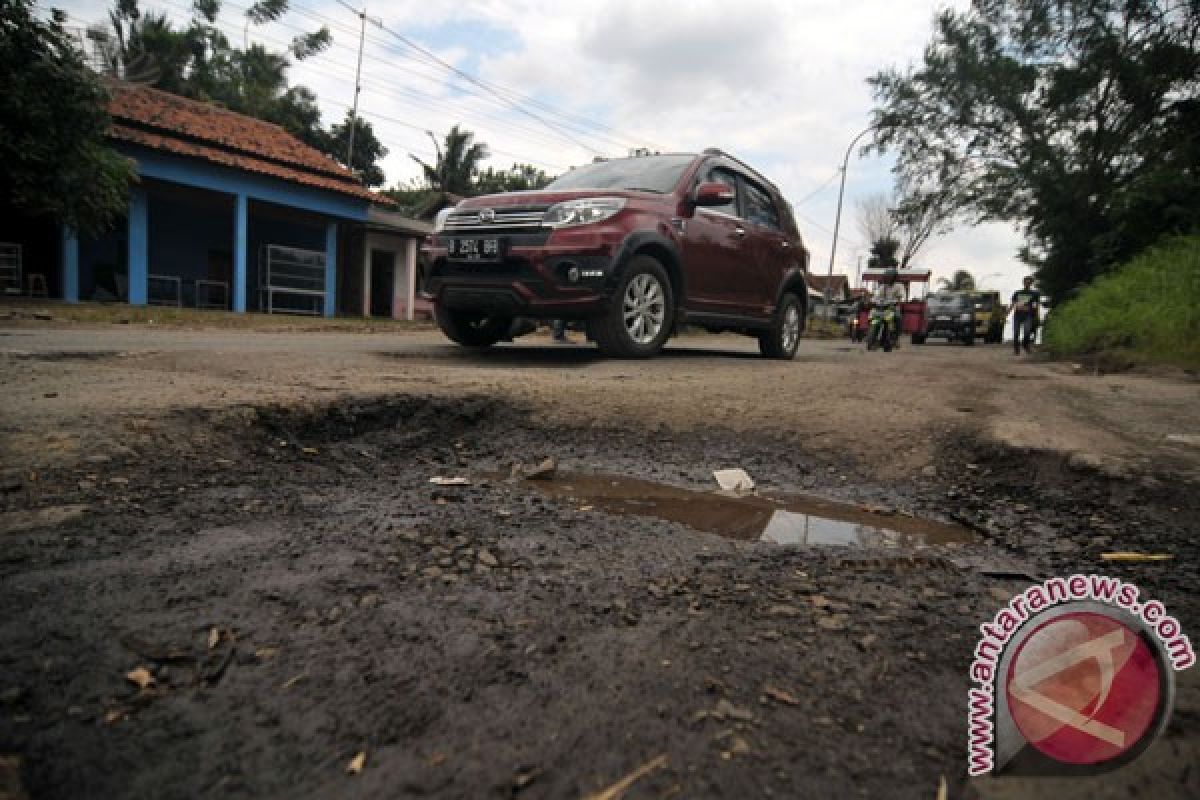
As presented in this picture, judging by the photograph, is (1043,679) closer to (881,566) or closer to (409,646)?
(881,566)

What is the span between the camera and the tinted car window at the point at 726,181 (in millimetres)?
5900

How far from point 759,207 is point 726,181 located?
0.65 metres

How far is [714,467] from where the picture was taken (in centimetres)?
276

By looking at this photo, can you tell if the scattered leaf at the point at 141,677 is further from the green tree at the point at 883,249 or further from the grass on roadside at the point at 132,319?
the green tree at the point at 883,249

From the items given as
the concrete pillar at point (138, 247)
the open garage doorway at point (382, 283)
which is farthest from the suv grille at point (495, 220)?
the open garage doorway at point (382, 283)

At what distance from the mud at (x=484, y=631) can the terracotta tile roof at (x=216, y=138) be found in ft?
46.0

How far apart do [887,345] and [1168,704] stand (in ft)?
38.9

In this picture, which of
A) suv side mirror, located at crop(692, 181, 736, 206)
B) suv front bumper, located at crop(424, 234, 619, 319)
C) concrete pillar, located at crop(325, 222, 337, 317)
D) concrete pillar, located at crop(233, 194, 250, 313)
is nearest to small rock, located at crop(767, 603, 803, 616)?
suv front bumper, located at crop(424, 234, 619, 319)

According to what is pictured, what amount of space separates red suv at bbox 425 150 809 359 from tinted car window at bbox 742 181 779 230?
2cm

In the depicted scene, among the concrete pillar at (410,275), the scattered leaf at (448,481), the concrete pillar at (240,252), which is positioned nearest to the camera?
the scattered leaf at (448,481)

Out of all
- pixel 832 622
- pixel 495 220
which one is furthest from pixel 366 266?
pixel 832 622

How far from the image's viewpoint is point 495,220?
4.93 metres

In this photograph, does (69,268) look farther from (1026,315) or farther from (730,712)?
(1026,315)

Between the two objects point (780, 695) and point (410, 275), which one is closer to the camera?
point (780, 695)
